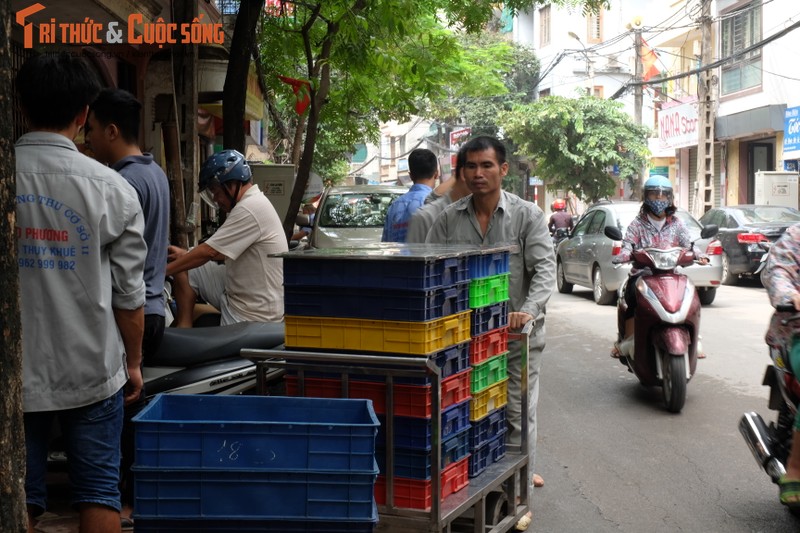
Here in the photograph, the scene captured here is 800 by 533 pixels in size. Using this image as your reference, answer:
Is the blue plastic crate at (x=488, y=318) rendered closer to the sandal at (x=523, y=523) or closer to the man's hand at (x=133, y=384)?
the sandal at (x=523, y=523)

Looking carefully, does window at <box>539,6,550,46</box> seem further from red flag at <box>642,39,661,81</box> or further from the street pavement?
the street pavement

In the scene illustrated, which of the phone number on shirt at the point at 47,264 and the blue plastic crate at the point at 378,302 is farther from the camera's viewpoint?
the blue plastic crate at the point at 378,302

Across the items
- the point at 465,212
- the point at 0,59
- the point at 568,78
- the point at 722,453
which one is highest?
the point at 568,78

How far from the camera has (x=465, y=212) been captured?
5.32 meters

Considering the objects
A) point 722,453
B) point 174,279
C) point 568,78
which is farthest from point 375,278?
point 568,78

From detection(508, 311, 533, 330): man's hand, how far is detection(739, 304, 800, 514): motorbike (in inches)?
47.3

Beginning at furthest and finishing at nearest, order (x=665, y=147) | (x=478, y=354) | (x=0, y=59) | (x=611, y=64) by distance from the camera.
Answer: (x=611, y=64), (x=665, y=147), (x=478, y=354), (x=0, y=59)

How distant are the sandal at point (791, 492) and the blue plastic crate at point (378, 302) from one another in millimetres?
1797

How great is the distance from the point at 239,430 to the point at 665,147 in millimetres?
31587

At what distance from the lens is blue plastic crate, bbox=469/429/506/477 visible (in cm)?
421

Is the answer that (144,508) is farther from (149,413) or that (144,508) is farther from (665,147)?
(665,147)

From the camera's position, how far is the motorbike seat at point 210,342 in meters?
4.73

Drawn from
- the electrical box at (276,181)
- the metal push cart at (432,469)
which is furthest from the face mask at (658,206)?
the electrical box at (276,181)

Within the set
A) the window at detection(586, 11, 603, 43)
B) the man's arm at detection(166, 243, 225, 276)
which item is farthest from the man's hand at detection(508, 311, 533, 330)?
the window at detection(586, 11, 603, 43)
